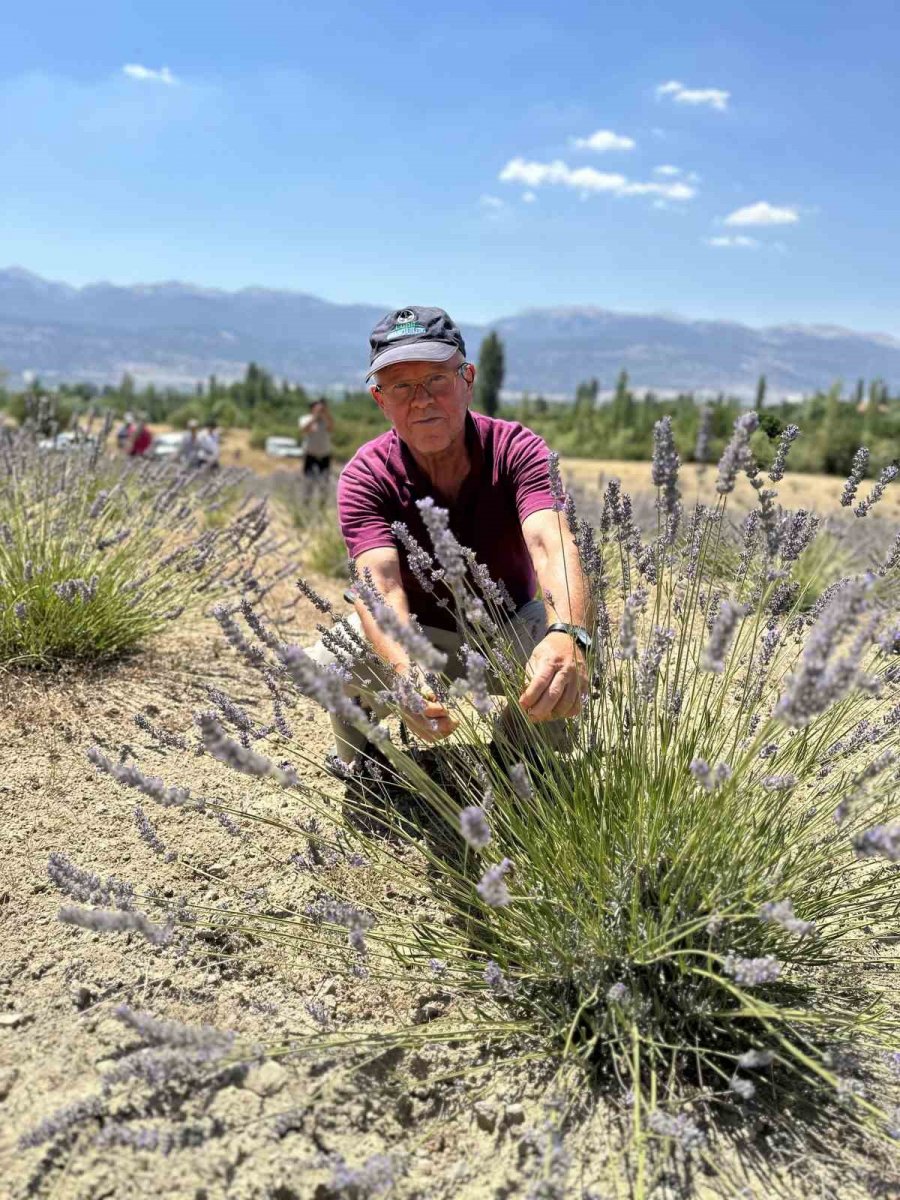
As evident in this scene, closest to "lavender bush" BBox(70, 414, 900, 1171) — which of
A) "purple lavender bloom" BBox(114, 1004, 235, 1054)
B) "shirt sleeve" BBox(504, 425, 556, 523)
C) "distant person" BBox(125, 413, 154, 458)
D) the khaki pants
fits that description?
"purple lavender bloom" BBox(114, 1004, 235, 1054)

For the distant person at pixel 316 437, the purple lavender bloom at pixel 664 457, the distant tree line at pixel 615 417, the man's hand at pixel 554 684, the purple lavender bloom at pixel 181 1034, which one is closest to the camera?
the purple lavender bloom at pixel 181 1034

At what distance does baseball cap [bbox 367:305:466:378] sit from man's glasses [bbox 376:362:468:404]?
0.07m

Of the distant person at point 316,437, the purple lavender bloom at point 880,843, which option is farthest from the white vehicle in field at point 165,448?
the purple lavender bloom at point 880,843

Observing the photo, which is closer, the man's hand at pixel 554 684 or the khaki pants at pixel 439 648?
the man's hand at pixel 554 684


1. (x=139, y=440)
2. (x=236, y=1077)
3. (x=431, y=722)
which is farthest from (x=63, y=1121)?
(x=139, y=440)

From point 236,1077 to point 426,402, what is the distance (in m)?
1.70

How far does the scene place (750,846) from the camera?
5.35 ft

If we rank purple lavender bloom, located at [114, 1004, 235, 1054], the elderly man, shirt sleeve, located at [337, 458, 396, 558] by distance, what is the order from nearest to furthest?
purple lavender bloom, located at [114, 1004, 235, 1054], the elderly man, shirt sleeve, located at [337, 458, 396, 558]

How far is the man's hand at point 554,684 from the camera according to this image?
1.82 m

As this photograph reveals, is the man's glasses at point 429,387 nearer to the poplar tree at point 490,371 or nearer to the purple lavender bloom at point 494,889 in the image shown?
the purple lavender bloom at point 494,889

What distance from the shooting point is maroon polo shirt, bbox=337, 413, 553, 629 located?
2.54 metres

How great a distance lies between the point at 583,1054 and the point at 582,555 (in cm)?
98

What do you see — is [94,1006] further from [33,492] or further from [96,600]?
[33,492]

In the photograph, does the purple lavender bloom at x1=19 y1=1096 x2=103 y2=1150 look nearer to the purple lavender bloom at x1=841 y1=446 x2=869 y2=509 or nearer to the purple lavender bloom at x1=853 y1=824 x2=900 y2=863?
the purple lavender bloom at x1=853 y1=824 x2=900 y2=863
